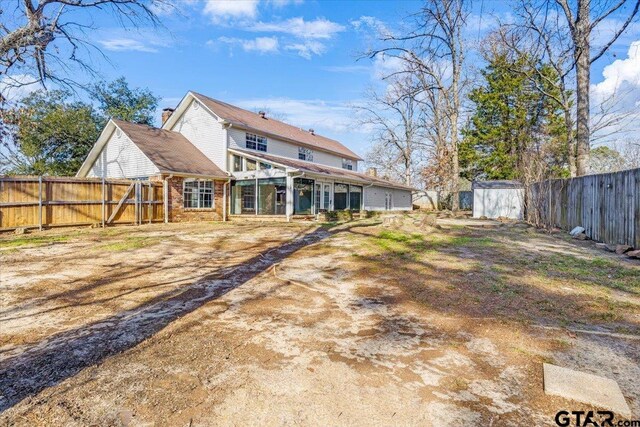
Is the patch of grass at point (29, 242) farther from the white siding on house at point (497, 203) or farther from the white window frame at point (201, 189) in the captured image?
the white siding on house at point (497, 203)

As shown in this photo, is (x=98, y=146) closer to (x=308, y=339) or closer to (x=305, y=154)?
(x=305, y=154)

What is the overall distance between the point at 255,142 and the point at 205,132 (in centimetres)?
282

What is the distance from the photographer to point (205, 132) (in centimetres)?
1861

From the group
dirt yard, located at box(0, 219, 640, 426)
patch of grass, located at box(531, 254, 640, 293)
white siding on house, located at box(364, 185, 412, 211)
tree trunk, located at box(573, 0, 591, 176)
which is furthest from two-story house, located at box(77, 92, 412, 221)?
patch of grass, located at box(531, 254, 640, 293)

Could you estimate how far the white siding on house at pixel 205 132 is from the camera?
58.7 feet

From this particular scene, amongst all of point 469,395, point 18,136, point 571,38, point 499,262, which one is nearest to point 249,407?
point 469,395

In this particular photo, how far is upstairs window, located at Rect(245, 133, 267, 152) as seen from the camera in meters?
19.0

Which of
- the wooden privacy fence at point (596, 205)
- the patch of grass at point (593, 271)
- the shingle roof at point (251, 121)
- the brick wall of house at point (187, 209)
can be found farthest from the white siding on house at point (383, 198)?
the patch of grass at point (593, 271)

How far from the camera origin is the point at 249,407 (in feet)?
6.28

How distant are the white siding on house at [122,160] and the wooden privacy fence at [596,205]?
54.0 ft

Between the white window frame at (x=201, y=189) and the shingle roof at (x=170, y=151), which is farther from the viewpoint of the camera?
the white window frame at (x=201, y=189)

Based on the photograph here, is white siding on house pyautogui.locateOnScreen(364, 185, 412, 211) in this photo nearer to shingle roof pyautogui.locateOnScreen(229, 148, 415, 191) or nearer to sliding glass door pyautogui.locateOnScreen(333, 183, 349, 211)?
shingle roof pyautogui.locateOnScreen(229, 148, 415, 191)

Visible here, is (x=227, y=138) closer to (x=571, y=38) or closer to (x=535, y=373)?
(x=571, y=38)

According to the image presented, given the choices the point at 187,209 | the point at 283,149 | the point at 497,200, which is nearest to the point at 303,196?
the point at 283,149
